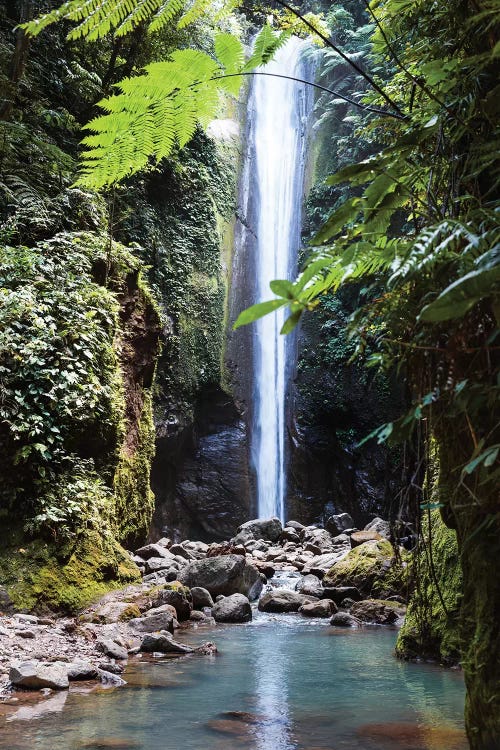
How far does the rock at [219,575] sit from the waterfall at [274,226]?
7832 millimetres

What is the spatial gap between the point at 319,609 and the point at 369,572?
3.33ft

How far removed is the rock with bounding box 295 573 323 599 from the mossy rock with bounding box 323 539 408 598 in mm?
140

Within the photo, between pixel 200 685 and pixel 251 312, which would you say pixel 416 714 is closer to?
pixel 200 685

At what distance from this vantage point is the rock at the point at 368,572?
24.7ft

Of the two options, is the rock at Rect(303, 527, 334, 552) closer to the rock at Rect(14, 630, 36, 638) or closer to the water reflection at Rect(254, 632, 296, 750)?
the water reflection at Rect(254, 632, 296, 750)

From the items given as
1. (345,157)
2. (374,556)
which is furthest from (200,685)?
(345,157)

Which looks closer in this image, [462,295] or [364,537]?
[462,295]

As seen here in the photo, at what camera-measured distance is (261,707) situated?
365 centimetres

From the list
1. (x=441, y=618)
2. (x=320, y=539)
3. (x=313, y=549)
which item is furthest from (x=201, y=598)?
(x=320, y=539)

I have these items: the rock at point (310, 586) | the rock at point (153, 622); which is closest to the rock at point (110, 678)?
the rock at point (153, 622)

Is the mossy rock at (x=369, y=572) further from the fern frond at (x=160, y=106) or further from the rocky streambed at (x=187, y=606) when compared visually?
the fern frond at (x=160, y=106)

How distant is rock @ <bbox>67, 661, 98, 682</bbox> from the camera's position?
13.1 feet

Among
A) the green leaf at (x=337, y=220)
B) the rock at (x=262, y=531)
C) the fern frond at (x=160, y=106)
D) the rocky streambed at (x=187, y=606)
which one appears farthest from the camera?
the rock at (x=262, y=531)

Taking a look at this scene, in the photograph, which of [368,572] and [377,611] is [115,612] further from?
[368,572]
